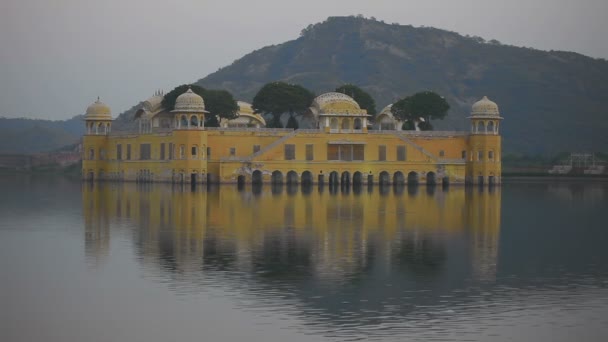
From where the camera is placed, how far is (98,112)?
Result: 80.3 m

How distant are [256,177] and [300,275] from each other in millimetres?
47445

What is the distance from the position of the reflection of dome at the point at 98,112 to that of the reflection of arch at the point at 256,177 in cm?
1537

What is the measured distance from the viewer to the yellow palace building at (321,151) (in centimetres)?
6825

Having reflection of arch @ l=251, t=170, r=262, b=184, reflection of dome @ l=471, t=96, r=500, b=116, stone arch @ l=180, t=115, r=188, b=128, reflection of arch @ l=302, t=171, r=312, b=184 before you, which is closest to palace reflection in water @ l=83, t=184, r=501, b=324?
reflection of arch @ l=251, t=170, r=262, b=184

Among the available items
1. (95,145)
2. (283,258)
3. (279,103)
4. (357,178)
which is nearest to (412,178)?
(357,178)

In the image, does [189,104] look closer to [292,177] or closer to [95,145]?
[292,177]

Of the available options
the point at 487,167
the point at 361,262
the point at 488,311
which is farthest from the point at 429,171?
the point at 488,311

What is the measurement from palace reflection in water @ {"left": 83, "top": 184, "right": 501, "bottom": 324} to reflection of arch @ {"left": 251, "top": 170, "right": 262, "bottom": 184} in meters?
16.1

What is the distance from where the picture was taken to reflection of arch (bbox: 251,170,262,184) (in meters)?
69.7

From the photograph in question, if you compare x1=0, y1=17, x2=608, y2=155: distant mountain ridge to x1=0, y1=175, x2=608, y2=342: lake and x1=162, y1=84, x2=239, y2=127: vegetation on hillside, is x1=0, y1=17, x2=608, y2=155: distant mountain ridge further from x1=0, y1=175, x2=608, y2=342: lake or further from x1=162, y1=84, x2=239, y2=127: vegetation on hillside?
x1=0, y1=175, x2=608, y2=342: lake

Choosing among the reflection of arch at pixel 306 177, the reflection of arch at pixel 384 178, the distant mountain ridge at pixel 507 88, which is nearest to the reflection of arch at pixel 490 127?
the reflection of arch at pixel 384 178

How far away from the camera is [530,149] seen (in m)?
159

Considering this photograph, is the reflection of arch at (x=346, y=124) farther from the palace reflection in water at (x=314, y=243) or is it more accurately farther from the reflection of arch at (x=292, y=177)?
the palace reflection in water at (x=314, y=243)

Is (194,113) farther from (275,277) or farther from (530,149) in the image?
(530,149)
